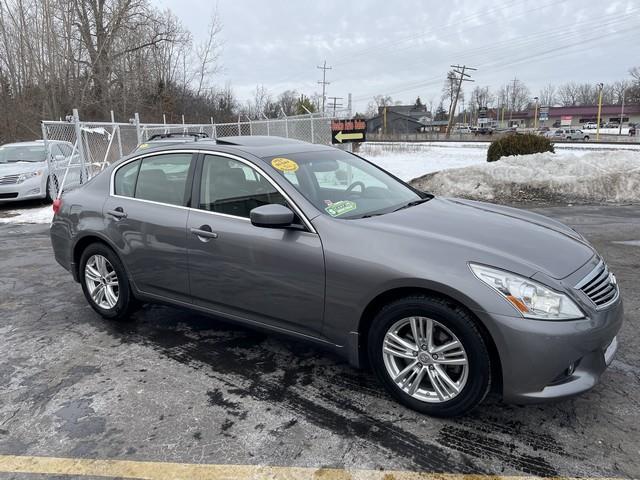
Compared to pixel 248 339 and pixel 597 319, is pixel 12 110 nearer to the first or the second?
pixel 248 339

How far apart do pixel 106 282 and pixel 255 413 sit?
89.3 inches

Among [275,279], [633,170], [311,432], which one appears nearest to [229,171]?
[275,279]

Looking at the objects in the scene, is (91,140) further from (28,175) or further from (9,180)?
(9,180)

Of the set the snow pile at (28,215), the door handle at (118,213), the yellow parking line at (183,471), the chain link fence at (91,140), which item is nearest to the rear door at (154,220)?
the door handle at (118,213)

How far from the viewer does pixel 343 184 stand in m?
3.87

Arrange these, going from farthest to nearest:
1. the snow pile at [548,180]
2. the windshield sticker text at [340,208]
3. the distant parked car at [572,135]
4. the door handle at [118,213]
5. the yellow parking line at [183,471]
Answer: the distant parked car at [572,135], the snow pile at [548,180], the door handle at [118,213], the windshield sticker text at [340,208], the yellow parking line at [183,471]

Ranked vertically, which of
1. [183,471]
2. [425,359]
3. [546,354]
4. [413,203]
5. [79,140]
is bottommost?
[183,471]

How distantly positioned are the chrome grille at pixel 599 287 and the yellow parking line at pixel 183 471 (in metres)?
1.06

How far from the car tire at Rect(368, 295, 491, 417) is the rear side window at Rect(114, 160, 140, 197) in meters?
2.59

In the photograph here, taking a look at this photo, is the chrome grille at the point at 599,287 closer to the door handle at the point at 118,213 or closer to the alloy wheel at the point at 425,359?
the alloy wheel at the point at 425,359

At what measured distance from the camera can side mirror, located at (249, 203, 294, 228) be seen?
10.4 feet

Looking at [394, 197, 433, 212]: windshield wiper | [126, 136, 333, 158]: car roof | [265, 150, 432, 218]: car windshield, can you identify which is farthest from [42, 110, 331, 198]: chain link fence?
[394, 197, 433, 212]: windshield wiper

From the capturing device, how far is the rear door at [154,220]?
12.6ft

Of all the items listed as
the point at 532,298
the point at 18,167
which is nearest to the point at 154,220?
the point at 532,298
